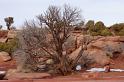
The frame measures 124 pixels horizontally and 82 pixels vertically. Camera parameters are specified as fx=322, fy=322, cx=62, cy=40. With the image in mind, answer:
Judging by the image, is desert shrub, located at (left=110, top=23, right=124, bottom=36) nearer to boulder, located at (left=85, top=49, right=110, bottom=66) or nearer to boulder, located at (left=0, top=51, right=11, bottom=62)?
boulder, located at (left=85, top=49, right=110, bottom=66)

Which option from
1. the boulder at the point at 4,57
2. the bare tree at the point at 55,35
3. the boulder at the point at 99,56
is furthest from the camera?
the boulder at the point at 4,57

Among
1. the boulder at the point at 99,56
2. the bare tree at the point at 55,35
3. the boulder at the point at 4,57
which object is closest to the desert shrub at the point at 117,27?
the boulder at the point at 99,56

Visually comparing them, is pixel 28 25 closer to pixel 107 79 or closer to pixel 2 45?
pixel 2 45

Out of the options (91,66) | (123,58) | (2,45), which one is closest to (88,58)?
(91,66)

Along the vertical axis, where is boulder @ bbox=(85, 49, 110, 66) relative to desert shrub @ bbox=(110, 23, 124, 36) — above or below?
below

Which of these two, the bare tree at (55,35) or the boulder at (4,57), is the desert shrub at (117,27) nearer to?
the boulder at (4,57)

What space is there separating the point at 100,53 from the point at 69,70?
29.6 feet

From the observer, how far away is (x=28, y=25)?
26.9 meters

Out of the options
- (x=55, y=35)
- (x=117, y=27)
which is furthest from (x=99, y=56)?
(x=117, y=27)

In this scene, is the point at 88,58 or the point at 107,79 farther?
the point at 88,58

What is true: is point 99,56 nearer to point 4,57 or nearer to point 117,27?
point 4,57

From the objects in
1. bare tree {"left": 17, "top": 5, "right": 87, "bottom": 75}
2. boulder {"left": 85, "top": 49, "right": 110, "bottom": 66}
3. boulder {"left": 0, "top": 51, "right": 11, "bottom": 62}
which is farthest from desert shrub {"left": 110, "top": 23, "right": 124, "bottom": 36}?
bare tree {"left": 17, "top": 5, "right": 87, "bottom": 75}

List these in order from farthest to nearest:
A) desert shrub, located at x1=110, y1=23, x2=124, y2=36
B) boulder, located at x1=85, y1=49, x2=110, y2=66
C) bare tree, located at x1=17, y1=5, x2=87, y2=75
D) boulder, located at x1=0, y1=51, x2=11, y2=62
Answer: desert shrub, located at x1=110, y1=23, x2=124, y2=36, boulder, located at x1=0, y1=51, x2=11, y2=62, boulder, located at x1=85, y1=49, x2=110, y2=66, bare tree, located at x1=17, y1=5, x2=87, y2=75

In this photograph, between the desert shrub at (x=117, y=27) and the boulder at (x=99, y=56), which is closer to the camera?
the boulder at (x=99, y=56)
